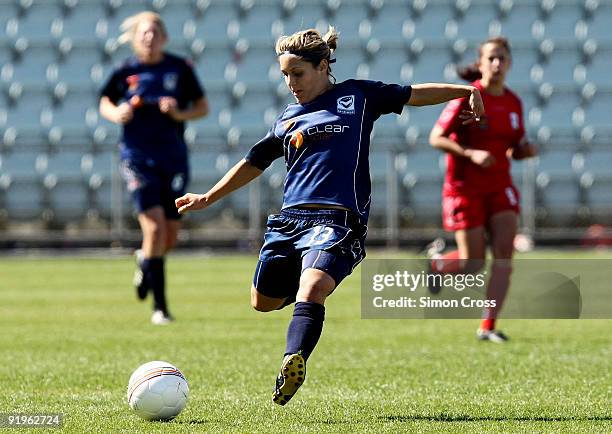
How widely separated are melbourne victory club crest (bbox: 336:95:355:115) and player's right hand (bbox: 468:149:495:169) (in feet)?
8.14

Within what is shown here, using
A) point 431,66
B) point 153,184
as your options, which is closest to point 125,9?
point 431,66

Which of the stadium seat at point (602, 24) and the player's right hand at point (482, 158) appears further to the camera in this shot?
the stadium seat at point (602, 24)

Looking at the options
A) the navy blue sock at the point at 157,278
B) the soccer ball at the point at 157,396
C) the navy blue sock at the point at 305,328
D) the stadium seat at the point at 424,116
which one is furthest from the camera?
the stadium seat at the point at 424,116

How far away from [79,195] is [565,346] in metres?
13.9

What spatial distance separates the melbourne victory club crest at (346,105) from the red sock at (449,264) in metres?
3.22

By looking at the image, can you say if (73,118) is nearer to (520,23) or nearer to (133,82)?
(520,23)

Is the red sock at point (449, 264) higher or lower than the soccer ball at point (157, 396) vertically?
lower

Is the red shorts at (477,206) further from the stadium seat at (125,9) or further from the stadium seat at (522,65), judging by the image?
the stadium seat at (125,9)

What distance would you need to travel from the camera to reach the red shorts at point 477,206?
785 centimetres

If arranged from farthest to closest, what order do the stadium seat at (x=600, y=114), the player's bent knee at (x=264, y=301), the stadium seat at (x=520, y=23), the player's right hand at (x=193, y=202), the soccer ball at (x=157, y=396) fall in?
the stadium seat at (x=520, y=23), the stadium seat at (x=600, y=114), the player's bent knee at (x=264, y=301), the player's right hand at (x=193, y=202), the soccer ball at (x=157, y=396)

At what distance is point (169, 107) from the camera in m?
9.06

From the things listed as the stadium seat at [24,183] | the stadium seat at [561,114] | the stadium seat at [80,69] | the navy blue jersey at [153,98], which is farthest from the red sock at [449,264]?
the stadium seat at [80,69]

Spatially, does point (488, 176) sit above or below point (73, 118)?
above

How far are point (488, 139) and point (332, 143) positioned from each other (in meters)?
3.21
